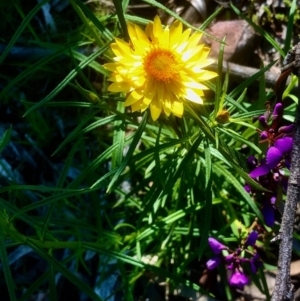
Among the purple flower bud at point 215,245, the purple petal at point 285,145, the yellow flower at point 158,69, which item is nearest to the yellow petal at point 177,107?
the yellow flower at point 158,69

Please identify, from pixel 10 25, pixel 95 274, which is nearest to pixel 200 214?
pixel 95 274

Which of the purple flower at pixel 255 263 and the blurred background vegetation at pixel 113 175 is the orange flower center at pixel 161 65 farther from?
the purple flower at pixel 255 263

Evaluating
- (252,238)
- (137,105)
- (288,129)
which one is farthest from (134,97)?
(252,238)

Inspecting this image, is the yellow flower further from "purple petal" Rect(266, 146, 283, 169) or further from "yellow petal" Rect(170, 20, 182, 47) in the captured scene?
"purple petal" Rect(266, 146, 283, 169)

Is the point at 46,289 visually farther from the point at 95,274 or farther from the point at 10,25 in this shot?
the point at 10,25

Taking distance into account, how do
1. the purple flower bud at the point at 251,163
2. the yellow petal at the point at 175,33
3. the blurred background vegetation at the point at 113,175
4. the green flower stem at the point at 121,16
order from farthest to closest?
the blurred background vegetation at the point at 113,175
the purple flower bud at the point at 251,163
the yellow petal at the point at 175,33
the green flower stem at the point at 121,16

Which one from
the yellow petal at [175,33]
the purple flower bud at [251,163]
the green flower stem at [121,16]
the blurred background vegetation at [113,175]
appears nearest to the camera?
the green flower stem at [121,16]
